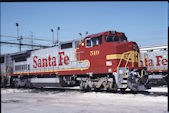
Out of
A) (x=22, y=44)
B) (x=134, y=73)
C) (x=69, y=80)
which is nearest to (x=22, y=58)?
(x=69, y=80)

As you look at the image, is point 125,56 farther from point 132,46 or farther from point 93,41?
point 93,41

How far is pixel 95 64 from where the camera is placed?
13391 millimetres

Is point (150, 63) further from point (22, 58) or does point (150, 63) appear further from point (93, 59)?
point (22, 58)

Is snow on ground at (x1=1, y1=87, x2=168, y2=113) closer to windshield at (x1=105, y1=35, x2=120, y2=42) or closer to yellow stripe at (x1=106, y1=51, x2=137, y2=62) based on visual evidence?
yellow stripe at (x1=106, y1=51, x2=137, y2=62)

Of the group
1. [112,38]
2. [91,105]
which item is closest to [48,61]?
[112,38]

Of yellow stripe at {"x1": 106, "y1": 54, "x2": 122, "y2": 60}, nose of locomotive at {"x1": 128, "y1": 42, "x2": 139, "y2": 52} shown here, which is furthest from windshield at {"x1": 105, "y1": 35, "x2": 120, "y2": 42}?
yellow stripe at {"x1": 106, "y1": 54, "x2": 122, "y2": 60}

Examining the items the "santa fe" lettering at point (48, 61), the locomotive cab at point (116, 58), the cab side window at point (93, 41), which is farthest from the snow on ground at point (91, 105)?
the "santa fe" lettering at point (48, 61)

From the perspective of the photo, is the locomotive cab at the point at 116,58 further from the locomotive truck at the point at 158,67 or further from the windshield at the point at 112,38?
the locomotive truck at the point at 158,67

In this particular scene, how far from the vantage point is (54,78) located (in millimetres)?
16172

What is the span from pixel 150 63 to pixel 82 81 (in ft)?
31.1

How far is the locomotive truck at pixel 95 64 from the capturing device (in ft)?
39.8

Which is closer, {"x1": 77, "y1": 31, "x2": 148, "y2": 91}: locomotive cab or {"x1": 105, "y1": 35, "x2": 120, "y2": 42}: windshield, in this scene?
{"x1": 77, "y1": 31, "x2": 148, "y2": 91}: locomotive cab

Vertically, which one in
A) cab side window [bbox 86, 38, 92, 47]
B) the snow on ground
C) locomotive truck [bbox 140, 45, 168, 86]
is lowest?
the snow on ground

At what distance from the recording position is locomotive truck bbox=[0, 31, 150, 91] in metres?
12.1
